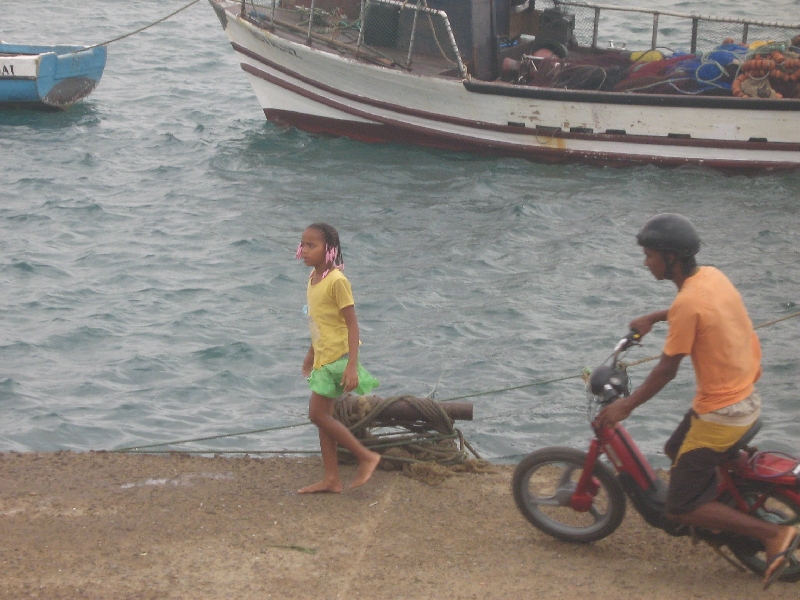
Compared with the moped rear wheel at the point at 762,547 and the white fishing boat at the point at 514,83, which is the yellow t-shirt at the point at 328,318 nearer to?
the moped rear wheel at the point at 762,547

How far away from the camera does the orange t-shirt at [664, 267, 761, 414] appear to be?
3836 mm

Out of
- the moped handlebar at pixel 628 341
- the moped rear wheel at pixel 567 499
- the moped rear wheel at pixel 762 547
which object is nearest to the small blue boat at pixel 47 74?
the moped rear wheel at pixel 567 499

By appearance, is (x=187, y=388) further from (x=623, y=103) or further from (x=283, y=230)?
(x=623, y=103)

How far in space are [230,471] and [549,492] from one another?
1765mm

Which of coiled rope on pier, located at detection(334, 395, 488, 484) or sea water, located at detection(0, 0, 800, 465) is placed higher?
coiled rope on pier, located at detection(334, 395, 488, 484)

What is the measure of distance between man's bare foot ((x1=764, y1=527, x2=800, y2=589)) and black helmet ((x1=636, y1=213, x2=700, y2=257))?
45.3 inches

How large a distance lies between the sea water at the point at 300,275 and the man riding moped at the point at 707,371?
3.11 meters

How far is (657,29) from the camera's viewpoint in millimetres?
18188

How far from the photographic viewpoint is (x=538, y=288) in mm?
10523

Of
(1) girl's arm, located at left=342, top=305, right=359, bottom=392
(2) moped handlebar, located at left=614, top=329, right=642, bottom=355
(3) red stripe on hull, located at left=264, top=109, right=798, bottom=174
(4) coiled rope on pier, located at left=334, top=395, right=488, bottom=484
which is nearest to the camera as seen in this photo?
(2) moped handlebar, located at left=614, top=329, right=642, bottom=355

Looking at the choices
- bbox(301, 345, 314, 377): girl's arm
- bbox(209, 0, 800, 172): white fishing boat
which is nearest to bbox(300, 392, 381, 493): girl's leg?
bbox(301, 345, 314, 377): girl's arm

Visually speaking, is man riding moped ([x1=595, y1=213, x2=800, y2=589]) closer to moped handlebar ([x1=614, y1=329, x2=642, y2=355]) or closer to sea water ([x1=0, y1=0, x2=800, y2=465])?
moped handlebar ([x1=614, y1=329, x2=642, y2=355])

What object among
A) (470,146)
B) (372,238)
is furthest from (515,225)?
(470,146)

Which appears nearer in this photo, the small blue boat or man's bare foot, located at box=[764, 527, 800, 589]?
man's bare foot, located at box=[764, 527, 800, 589]
